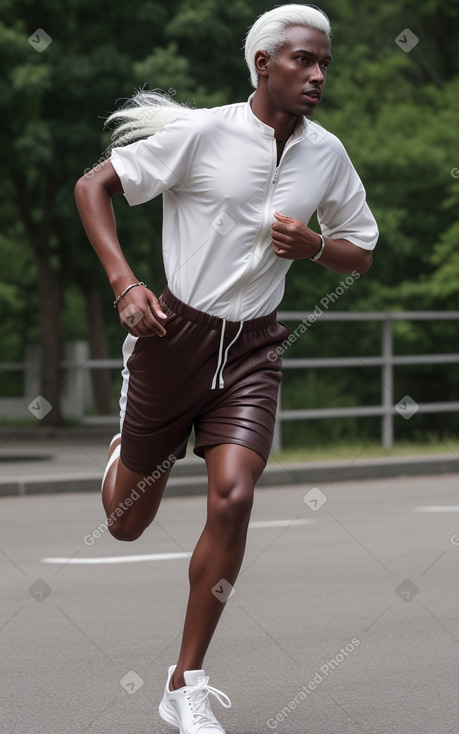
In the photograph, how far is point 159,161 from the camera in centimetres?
419

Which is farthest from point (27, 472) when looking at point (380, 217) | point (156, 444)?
point (156, 444)

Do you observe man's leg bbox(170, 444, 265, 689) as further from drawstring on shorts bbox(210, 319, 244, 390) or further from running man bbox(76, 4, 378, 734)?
drawstring on shorts bbox(210, 319, 244, 390)

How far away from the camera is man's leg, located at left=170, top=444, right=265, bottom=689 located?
Answer: 403cm

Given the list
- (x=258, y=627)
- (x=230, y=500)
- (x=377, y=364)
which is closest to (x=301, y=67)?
(x=230, y=500)

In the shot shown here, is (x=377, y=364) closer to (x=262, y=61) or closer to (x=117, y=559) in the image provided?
(x=117, y=559)

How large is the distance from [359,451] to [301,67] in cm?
1074

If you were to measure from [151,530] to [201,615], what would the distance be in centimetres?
520

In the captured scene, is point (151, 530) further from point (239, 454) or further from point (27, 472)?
point (239, 454)

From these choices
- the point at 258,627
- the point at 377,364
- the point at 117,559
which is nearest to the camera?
the point at 258,627

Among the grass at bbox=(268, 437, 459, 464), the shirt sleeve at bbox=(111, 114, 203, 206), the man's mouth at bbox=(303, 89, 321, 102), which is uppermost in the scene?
the man's mouth at bbox=(303, 89, 321, 102)

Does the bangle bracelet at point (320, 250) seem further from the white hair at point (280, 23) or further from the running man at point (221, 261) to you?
the white hair at point (280, 23)

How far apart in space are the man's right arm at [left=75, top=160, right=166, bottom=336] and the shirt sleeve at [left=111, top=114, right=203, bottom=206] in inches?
1.8

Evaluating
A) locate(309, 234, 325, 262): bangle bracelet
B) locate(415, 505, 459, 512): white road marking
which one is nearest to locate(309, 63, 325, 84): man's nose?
locate(309, 234, 325, 262): bangle bracelet

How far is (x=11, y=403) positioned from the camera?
25.0 metres
